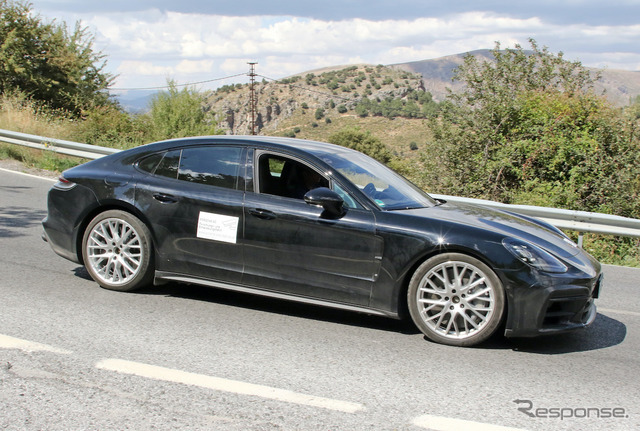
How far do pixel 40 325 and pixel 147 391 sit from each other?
5.08 feet

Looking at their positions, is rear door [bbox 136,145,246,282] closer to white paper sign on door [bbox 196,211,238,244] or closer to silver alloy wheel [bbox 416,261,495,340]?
white paper sign on door [bbox 196,211,238,244]

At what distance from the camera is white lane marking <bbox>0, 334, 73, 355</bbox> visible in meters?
4.20

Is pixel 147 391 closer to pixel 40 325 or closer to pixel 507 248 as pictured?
pixel 40 325

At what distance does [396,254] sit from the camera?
4887mm

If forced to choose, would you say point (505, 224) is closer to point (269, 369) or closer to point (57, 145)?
point (269, 369)

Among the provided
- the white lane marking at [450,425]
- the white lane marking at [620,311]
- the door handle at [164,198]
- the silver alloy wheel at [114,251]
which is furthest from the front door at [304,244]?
the white lane marking at [620,311]

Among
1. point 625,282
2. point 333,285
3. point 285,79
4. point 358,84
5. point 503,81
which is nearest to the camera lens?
point 333,285

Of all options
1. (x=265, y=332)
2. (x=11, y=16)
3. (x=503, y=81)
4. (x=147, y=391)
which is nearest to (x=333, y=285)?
(x=265, y=332)

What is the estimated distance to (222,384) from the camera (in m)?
3.80

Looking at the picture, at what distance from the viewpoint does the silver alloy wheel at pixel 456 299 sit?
4711mm

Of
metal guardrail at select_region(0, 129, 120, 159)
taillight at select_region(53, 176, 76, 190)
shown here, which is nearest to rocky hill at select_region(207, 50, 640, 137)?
metal guardrail at select_region(0, 129, 120, 159)

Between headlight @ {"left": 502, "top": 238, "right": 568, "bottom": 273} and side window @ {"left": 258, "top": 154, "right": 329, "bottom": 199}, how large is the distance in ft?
5.21

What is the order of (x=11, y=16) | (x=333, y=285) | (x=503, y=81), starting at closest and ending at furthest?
(x=333, y=285)
(x=503, y=81)
(x=11, y=16)

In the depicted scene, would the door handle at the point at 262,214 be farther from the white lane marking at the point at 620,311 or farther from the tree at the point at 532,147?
the tree at the point at 532,147
